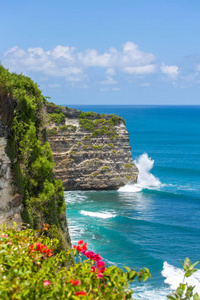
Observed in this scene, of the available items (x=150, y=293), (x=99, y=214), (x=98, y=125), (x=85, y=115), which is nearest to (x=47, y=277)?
(x=150, y=293)

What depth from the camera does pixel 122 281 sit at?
675 cm

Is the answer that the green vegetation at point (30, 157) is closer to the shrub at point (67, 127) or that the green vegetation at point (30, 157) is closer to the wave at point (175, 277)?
the wave at point (175, 277)

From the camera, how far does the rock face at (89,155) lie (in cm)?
5441

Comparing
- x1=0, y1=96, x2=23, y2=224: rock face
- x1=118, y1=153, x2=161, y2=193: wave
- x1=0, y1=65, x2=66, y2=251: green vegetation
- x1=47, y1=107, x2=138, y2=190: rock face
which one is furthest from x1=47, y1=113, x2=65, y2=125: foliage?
x1=0, y1=96, x2=23, y2=224: rock face

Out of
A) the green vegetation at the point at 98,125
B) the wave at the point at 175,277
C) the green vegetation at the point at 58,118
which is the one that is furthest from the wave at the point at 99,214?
the wave at the point at 175,277

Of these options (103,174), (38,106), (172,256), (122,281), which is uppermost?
(38,106)

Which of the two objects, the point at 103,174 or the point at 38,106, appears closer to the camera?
the point at 38,106

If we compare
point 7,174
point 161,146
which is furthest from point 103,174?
point 161,146

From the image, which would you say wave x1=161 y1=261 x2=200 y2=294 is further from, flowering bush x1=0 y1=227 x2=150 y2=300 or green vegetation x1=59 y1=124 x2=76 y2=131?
green vegetation x1=59 y1=124 x2=76 y2=131

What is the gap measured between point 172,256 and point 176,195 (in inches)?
973

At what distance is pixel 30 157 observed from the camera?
18328 mm

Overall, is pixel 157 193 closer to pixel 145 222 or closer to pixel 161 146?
pixel 145 222

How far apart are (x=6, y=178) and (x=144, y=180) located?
177 ft

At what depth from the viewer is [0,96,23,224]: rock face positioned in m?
15.2
